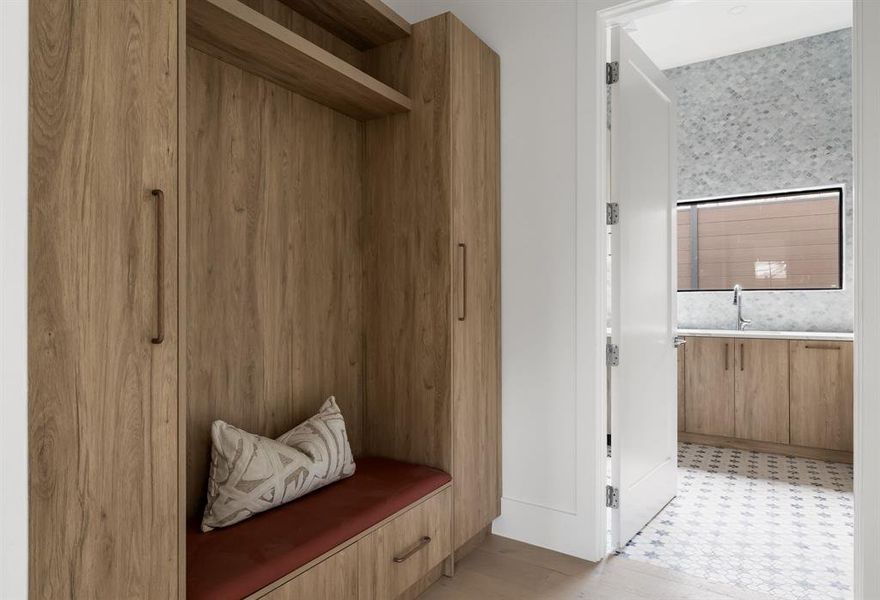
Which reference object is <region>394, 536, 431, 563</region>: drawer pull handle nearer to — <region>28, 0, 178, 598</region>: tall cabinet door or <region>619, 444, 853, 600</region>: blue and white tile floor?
<region>28, 0, 178, 598</region>: tall cabinet door

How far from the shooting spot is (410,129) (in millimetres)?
2211

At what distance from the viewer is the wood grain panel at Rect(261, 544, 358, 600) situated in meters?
1.39

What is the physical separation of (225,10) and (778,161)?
4.21 m

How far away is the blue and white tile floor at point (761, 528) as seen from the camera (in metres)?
2.14

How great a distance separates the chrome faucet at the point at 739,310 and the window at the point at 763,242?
9cm

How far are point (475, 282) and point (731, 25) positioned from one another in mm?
3147

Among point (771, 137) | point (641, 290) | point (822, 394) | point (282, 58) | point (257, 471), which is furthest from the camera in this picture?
point (771, 137)

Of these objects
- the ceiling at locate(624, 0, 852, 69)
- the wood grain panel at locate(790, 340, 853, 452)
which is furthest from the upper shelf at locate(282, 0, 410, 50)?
Result: the wood grain panel at locate(790, 340, 853, 452)

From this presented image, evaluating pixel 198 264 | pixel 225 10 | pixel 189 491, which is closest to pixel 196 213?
pixel 198 264

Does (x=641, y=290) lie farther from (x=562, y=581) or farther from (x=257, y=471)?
(x=257, y=471)

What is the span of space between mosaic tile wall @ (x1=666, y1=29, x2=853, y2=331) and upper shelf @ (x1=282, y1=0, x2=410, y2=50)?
127 inches

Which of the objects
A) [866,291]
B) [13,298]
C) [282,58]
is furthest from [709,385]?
[13,298]

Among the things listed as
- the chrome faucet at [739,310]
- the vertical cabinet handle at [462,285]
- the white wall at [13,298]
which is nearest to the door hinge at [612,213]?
the vertical cabinet handle at [462,285]

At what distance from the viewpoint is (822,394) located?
359 cm
